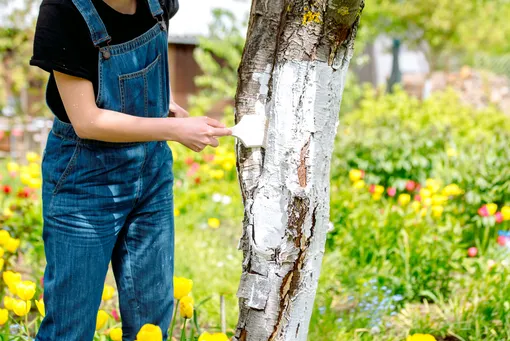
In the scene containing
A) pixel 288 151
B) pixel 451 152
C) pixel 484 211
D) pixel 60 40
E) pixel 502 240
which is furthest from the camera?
pixel 451 152

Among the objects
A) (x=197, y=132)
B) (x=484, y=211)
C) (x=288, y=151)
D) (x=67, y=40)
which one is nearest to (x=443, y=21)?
(x=484, y=211)

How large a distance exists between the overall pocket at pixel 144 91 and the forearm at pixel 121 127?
11cm

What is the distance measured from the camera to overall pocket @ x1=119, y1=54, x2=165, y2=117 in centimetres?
163

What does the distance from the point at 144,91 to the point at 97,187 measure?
278 mm

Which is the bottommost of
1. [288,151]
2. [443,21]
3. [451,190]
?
[451,190]

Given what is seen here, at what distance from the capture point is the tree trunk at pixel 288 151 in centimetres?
159

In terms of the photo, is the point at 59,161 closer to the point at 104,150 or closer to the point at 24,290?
the point at 104,150

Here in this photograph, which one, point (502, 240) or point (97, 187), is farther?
point (502, 240)

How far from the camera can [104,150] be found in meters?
1.64

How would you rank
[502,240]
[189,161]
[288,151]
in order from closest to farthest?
[288,151] → [502,240] → [189,161]

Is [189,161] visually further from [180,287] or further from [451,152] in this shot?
[180,287]

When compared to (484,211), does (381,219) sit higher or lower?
lower

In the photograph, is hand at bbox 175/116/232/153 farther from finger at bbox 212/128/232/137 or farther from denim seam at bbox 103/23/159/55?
denim seam at bbox 103/23/159/55

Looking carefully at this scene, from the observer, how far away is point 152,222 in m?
1.79
